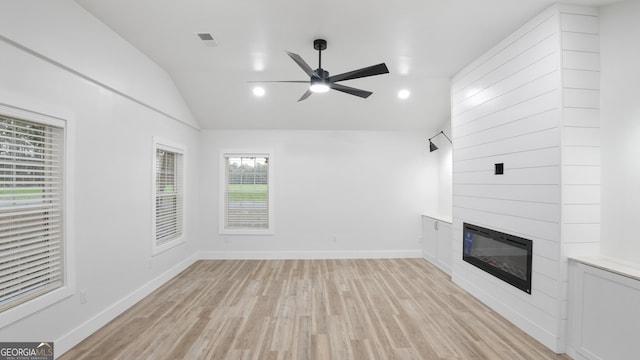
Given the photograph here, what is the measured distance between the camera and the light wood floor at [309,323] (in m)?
2.40

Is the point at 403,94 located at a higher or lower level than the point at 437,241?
higher

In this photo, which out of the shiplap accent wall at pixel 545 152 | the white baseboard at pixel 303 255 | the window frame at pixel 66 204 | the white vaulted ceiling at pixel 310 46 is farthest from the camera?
the white baseboard at pixel 303 255

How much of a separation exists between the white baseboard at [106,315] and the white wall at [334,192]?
1430 mm

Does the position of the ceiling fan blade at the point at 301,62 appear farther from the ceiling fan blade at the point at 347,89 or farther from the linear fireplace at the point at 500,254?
the linear fireplace at the point at 500,254

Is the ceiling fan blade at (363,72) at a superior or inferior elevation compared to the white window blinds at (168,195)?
superior

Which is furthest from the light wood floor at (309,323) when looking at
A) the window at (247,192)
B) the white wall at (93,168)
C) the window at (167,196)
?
the window at (247,192)

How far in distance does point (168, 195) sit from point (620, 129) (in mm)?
5411

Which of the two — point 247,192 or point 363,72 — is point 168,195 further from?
point 363,72

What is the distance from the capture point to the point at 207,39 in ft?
10.0

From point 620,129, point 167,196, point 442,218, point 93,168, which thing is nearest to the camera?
point 620,129

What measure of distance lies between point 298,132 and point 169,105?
7.50ft

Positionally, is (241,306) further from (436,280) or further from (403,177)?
(403,177)

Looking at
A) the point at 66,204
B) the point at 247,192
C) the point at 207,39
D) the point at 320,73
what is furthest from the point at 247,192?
the point at 320,73

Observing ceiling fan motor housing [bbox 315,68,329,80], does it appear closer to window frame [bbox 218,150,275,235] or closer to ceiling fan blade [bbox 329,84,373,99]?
ceiling fan blade [bbox 329,84,373,99]
